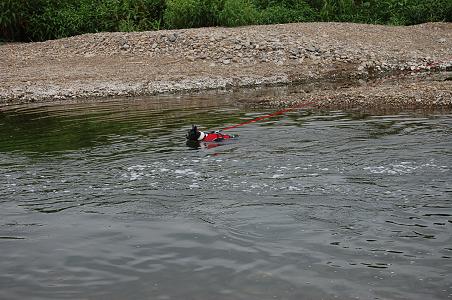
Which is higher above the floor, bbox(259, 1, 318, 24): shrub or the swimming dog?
bbox(259, 1, 318, 24): shrub

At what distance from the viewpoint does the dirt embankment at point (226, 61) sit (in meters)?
25.4

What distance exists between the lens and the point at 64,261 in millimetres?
7465

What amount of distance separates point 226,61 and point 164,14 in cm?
837

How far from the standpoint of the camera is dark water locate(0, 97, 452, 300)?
6.57 meters

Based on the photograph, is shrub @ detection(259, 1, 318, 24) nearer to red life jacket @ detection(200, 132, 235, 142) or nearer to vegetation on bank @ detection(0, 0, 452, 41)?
vegetation on bank @ detection(0, 0, 452, 41)

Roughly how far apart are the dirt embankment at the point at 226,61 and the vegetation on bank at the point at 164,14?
3017mm

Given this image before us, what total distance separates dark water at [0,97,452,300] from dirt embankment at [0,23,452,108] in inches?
393

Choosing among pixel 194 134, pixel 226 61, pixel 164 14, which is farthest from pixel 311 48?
pixel 194 134

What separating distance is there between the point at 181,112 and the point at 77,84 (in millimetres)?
8397

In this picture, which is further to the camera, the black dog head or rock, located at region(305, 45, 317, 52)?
rock, located at region(305, 45, 317, 52)

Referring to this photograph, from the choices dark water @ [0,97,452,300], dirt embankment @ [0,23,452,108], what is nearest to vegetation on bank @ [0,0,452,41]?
dirt embankment @ [0,23,452,108]

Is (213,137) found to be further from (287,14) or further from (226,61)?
(287,14)

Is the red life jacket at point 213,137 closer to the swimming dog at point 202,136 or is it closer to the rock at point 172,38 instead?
the swimming dog at point 202,136

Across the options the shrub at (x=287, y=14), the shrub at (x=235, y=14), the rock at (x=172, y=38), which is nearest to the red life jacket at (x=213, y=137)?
the rock at (x=172, y=38)
